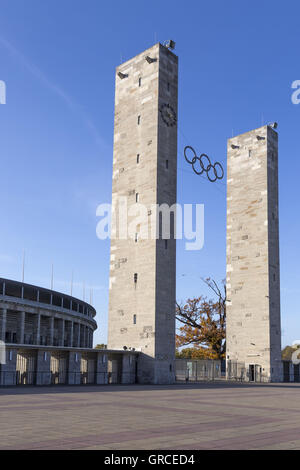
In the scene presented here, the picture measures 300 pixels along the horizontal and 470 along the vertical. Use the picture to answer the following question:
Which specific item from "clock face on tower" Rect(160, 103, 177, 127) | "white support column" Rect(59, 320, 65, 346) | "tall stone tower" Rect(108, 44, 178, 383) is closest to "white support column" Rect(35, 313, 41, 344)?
"white support column" Rect(59, 320, 65, 346)

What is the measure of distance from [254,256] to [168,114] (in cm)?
2242

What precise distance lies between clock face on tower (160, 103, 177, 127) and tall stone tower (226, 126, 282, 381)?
18.6m

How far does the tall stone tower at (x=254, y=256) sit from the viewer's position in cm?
6131

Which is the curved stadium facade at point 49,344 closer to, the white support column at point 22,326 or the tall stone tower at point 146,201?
the white support column at point 22,326

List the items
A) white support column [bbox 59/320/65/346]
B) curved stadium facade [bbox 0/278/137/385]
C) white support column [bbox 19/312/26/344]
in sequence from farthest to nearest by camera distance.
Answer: white support column [bbox 59/320/65/346], white support column [bbox 19/312/26/344], curved stadium facade [bbox 0/278/137/385]

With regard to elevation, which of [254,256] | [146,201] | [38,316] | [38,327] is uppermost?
[146,201]

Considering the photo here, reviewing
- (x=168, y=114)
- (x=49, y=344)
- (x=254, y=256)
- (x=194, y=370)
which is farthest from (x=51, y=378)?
(x=49, y=344)

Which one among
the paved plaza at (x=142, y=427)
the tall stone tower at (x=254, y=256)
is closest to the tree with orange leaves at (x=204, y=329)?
the tall stone tower at (x=254, y=256)

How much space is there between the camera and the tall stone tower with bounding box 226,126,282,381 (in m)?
61.3

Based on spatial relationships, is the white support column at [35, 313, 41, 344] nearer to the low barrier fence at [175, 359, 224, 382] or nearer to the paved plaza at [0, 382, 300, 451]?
the low barrier fence at [175, 359, 224, 382]

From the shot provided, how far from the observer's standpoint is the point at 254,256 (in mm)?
63750

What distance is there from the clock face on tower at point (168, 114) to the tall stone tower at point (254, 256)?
18565 millimetres

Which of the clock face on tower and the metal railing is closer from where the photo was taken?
the metal railing

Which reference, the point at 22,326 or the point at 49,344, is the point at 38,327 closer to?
the point at 49,344
